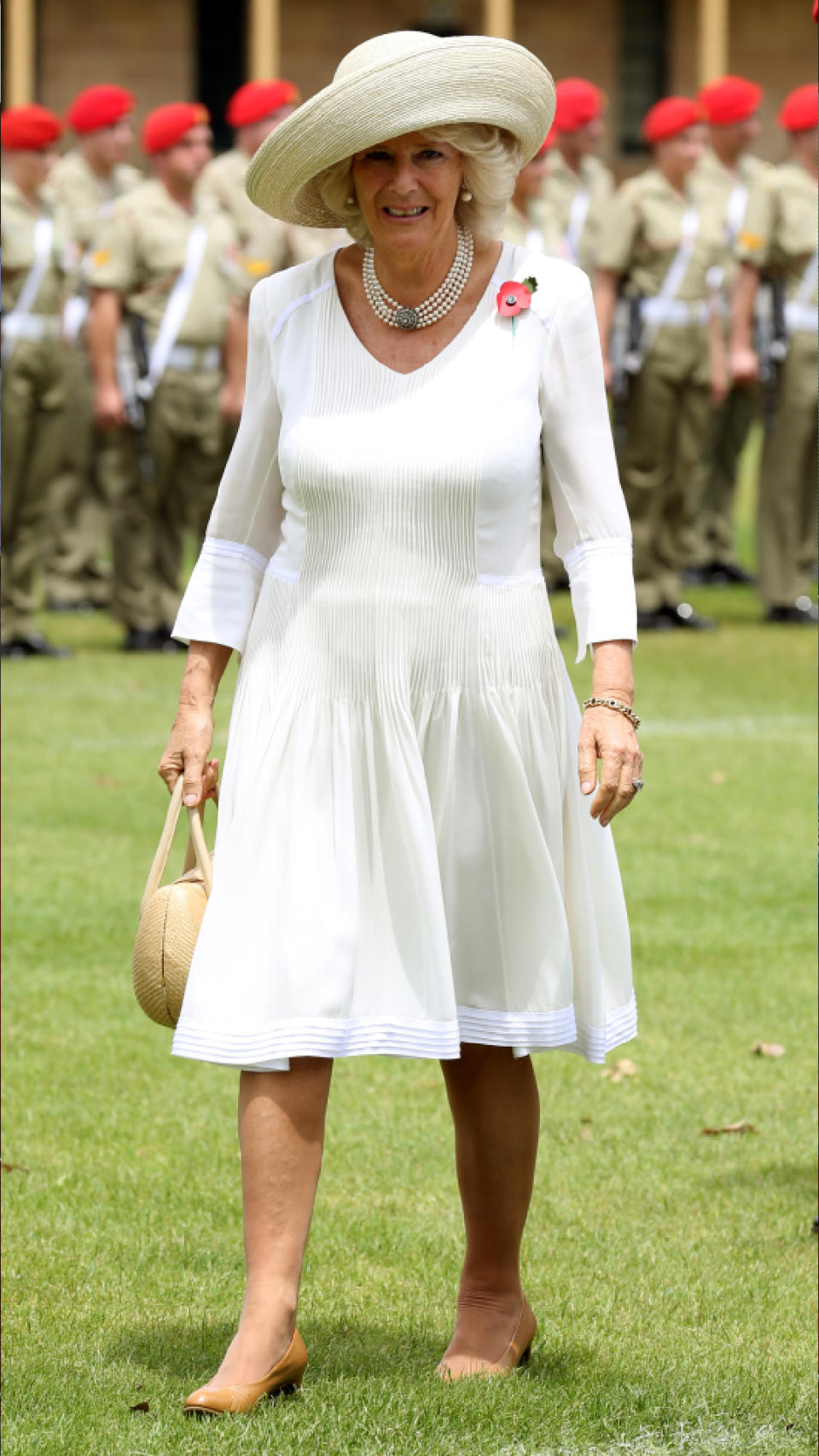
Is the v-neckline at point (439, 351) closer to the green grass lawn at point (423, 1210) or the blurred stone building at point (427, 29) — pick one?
the green grass lawn at point (423, 1210)

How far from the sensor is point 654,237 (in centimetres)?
1467

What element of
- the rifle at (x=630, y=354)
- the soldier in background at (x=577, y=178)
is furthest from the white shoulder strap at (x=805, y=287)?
the soldier in background at (x=577, y=178)

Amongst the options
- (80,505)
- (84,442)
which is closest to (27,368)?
(84,442)

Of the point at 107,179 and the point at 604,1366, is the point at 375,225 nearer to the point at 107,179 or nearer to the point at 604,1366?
the point at 604,1366

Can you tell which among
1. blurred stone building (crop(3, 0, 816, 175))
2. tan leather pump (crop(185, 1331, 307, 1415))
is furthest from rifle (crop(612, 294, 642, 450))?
blurred stone building (crop(3, 0, 816, 175))

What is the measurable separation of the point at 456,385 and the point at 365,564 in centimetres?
31

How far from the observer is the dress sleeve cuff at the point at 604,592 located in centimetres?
406

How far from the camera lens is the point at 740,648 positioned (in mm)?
13961

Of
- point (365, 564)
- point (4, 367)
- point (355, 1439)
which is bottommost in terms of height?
point (355, 1439)

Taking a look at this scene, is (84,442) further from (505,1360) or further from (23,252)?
(505,1360)

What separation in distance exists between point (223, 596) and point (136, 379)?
10.1 m

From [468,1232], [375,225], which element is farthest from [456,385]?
[468,1232]

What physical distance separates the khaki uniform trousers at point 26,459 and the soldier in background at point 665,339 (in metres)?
3.13

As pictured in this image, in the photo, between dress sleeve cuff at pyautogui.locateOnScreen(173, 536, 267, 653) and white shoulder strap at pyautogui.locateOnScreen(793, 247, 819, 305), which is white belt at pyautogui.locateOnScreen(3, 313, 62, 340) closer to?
white shoulder strap at pyautogui.locateOnScreen(793, 247, 819, 305)
